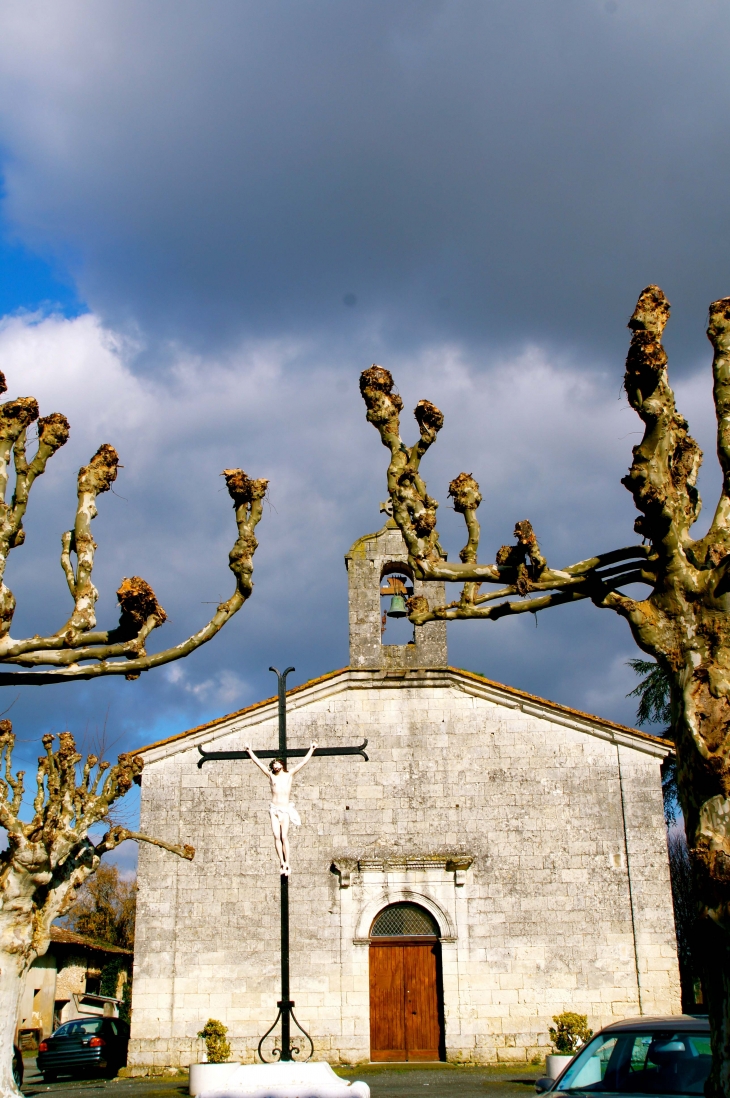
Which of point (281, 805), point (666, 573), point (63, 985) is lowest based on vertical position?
point (63, 985)

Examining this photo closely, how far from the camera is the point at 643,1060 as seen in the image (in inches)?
238

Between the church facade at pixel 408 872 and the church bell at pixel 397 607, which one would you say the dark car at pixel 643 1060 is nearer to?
the church facade at pixel 408 872

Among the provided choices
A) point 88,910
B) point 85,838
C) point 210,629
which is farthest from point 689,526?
point 88,910

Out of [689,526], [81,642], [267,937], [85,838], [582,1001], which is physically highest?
[689,526]

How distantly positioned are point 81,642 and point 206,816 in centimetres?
1085

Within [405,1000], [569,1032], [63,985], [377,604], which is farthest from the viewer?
[63,985]

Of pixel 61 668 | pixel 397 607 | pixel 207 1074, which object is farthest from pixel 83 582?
pixel 397 607

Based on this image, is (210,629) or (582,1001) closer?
(210,629)

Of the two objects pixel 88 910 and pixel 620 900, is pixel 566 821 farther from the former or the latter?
pixel 88 910

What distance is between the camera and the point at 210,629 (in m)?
8.77

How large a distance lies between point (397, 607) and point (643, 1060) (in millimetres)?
12491

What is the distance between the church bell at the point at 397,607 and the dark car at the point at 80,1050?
10619 mm

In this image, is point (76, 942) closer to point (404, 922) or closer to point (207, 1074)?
point (404, 922)

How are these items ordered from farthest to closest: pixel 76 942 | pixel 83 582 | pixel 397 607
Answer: pixel 76 942, pixel 397 607, pixel 83 582
